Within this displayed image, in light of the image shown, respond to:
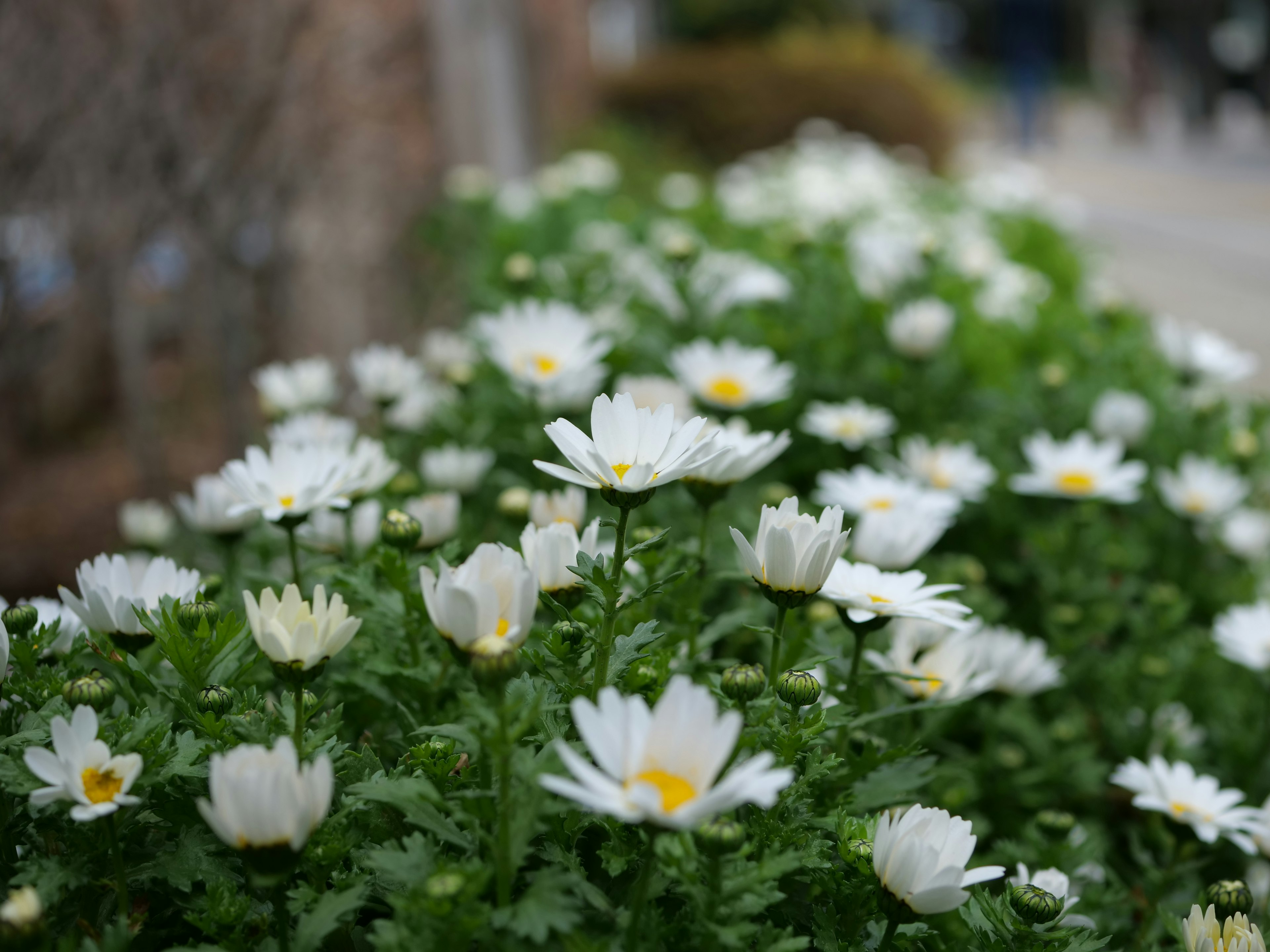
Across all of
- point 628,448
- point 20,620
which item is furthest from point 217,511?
point 628,448

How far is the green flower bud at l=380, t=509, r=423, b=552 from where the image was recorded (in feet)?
3.95

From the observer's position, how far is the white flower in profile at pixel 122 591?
1.04 meters

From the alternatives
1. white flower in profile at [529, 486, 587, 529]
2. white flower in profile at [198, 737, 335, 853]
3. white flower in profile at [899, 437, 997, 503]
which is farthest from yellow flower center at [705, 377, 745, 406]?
white flower in profile at [198, 737, 335, 853]

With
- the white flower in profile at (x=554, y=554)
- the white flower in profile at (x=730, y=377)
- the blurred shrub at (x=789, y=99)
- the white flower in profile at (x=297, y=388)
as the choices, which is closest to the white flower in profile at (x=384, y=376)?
the white flower in profile at (x=297, y=388)

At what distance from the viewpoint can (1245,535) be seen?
202cm

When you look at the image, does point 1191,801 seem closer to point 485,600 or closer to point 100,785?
point 485,600

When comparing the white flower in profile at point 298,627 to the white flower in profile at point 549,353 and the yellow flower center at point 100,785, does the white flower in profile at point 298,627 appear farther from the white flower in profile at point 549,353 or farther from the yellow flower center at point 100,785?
the white flower in profile at point 549,353

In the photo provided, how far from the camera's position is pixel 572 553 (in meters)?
1.02

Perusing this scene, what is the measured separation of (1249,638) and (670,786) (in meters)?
1.23

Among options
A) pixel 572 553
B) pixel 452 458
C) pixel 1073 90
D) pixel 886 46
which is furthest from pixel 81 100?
pixel 1073 90

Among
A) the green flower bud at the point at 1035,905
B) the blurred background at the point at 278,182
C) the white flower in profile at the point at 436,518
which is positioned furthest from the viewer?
the blurred background at the point at 278,182

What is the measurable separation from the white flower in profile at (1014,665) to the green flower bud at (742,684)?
61 centimetres

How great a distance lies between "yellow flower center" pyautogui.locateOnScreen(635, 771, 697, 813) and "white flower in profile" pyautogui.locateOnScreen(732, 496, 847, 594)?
0.80 feet

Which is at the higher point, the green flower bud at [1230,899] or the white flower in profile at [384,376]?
the white flower in profile at [384,376]
